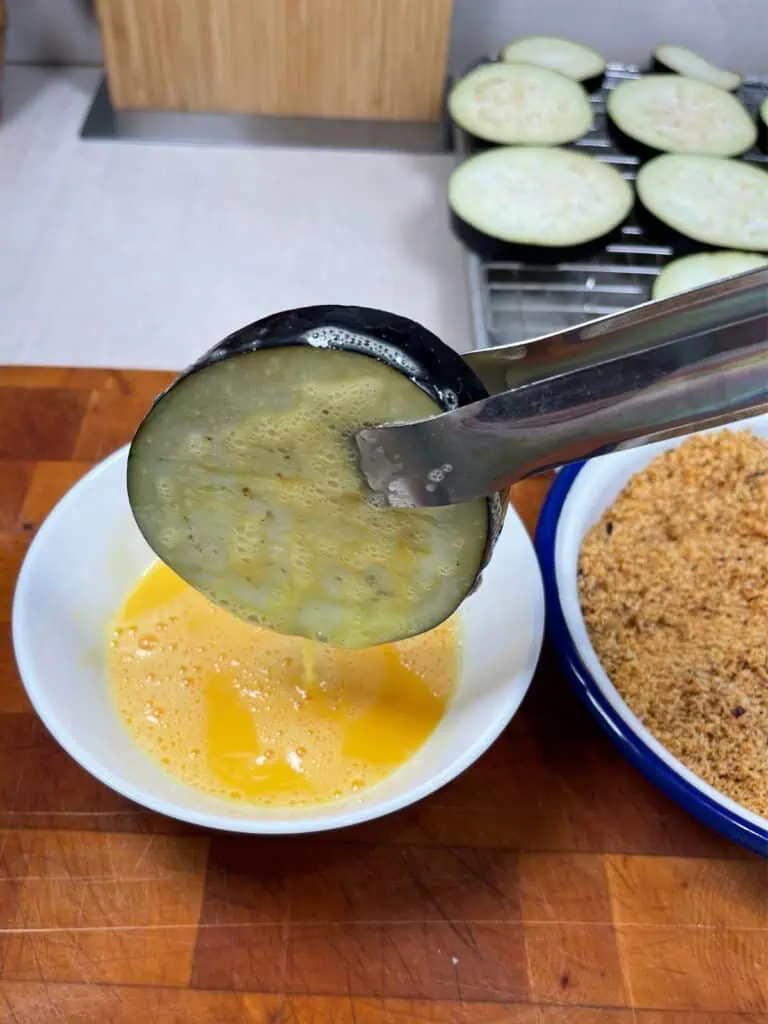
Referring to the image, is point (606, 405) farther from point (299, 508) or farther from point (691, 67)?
point (691, 67)

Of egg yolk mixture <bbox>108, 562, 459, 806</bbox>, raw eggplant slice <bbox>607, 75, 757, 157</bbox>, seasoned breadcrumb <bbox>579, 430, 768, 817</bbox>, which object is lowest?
egg yolk mixture <bbox>108, 562, 459, 806</bbox>

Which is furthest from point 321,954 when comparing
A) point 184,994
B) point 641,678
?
point 641,678

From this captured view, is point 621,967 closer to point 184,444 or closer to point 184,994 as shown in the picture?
point 184,994

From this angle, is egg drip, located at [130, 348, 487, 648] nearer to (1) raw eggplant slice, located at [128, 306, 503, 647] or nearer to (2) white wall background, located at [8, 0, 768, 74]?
(1) raw eggplant slice, located at [128, 306, 503, 647]

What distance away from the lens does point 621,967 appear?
2.27ft

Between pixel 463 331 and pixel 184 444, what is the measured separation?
71cm

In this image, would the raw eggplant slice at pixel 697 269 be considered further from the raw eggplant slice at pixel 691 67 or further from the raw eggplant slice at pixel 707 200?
the raw eggplant slice at pixel 691 67

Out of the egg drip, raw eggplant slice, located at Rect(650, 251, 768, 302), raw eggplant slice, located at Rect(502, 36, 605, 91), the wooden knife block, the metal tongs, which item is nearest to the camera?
the metal tongs

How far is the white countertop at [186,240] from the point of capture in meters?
1.23

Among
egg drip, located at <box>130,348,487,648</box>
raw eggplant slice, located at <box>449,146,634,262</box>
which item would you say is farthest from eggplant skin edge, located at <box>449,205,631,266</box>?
egg drip, located at <box>130,348,487,648</box>

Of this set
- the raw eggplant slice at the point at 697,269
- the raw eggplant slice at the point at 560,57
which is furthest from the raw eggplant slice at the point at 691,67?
the raw eggplant slice at the point at 697,269

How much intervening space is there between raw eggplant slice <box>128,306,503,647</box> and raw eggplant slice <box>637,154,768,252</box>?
2.74 ft

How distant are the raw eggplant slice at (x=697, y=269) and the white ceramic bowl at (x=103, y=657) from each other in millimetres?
512

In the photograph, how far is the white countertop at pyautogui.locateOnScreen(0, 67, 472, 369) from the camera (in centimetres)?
123
